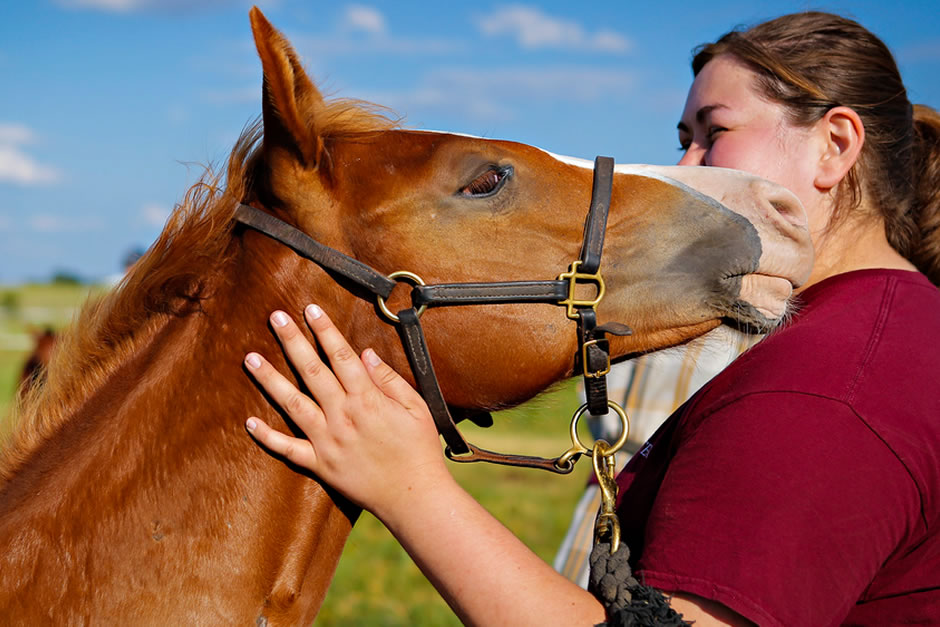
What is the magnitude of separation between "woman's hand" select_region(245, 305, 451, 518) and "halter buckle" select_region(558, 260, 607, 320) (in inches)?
16.2

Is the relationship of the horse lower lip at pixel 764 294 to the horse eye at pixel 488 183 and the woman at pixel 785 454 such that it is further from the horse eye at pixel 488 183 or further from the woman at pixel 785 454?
the horse eye at pixel 488 183

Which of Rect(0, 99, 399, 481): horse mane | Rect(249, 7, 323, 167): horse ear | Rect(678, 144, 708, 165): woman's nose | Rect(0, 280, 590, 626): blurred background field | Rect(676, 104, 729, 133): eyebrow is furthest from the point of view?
Rect(0, 280, 590, 626): blurred background field

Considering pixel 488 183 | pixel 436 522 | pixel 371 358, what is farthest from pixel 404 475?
pixel 488 183

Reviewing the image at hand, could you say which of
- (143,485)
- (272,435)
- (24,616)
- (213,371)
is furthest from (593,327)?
(24,616)

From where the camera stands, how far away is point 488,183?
2.00m

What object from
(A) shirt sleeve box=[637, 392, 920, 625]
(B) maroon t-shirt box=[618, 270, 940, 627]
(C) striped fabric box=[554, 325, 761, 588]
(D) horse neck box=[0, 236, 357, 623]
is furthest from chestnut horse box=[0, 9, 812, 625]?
(C) striped fabric box=[554, 325, 761, 588]

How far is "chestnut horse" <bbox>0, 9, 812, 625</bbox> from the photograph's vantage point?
1.84 metres

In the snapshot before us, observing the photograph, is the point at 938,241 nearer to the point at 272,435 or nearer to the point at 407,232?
the point at 407,232

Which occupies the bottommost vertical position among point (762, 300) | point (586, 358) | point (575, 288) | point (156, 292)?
point (156, 292)

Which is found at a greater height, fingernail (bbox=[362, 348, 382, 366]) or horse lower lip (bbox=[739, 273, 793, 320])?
horse lower lip (bbox=[739, 273, 793, 320])

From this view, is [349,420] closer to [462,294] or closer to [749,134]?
[462,294]

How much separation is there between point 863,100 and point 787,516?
135cm

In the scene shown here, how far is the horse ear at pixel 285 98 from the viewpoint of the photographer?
5.84 feet

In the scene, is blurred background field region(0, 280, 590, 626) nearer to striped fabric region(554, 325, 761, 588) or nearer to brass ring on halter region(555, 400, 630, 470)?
brass ring on halter region(555, 400, 630, 470)
